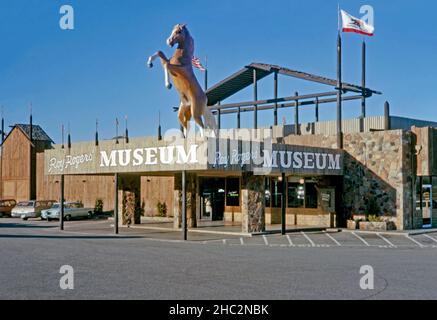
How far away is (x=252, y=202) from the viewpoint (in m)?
25.5

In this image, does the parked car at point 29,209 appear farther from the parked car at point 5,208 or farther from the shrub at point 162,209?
the shrub at point 162,209

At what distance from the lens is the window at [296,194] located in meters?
32.1

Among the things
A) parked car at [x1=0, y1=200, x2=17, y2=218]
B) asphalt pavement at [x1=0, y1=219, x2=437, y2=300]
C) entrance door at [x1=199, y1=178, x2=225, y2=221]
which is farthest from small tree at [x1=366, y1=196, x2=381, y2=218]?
parked car at [x1=0, y1=200, x2=17, y2=218]

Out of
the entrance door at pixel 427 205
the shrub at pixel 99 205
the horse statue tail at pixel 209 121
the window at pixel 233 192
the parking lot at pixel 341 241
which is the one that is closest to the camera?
the parking lot at pixel 341 241

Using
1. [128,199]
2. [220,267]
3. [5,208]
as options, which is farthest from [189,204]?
[5,208]

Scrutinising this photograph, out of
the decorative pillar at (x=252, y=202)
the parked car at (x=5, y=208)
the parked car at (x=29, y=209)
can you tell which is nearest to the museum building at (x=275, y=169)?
the decorative pillar at (x=252, y=202)

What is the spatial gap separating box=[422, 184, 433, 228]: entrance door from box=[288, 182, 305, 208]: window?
6241mm

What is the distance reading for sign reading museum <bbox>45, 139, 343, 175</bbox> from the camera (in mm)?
23234

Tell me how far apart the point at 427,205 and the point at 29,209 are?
26.0 m

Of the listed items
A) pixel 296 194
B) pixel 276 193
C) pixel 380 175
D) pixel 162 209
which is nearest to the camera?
pixel 380 175

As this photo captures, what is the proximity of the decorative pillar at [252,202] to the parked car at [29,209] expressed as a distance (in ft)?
66.4

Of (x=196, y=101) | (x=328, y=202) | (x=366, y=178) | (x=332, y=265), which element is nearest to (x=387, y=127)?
(x=366, y=178)

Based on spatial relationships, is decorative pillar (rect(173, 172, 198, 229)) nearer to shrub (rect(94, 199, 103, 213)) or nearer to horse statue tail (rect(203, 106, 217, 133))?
horse statue tail (rect(203, 106, 217, 133))

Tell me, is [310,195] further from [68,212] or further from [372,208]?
[68,212]
